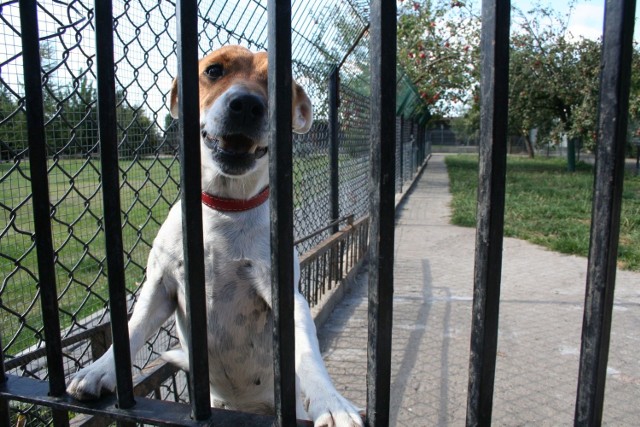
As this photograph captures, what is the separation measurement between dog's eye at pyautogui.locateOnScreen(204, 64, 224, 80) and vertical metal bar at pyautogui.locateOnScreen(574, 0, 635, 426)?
1716 mm

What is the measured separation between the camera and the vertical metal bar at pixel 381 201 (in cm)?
82

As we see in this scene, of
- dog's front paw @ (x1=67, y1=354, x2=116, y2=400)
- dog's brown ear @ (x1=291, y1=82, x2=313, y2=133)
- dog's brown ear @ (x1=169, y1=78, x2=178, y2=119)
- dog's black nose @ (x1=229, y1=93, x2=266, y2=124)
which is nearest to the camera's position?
dog's front paw @ (x1=67, y1=354, x2=116, y2=400)

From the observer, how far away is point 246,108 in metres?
1.88

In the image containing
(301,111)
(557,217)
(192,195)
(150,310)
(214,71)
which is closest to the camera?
(192,195)

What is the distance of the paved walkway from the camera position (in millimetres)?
2699

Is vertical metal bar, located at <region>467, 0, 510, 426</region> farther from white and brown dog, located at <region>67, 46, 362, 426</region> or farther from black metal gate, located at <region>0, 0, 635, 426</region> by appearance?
white and brown dog, located at <region>67, 46, 362, 426</region>

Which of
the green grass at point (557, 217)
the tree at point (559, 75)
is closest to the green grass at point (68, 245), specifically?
the green grass at point (557, 217)

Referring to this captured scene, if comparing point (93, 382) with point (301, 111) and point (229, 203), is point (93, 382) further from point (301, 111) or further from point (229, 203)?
point (301, 111)

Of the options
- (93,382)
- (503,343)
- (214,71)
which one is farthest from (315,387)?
(503,343)

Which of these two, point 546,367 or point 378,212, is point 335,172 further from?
point 378,212

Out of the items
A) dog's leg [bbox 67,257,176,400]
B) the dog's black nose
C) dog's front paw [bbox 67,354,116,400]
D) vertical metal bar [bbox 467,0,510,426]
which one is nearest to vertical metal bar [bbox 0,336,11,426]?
dog's front paw [bbox 67,354,116,400]

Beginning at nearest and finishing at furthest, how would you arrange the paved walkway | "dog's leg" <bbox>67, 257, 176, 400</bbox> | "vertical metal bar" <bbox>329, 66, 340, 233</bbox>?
"dog's leg" <bbox>67, 257, 176, 400</bbox> → the paved walkway → "vertical metal bar" <bbox>329, 66, 340, 233</bbox>

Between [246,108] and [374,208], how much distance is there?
1.14 m

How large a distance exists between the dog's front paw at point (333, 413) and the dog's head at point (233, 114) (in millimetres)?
956
